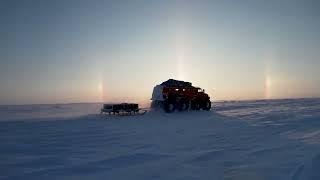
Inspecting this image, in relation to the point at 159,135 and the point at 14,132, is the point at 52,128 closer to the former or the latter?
the point at 14,132

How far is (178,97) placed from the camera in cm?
2962

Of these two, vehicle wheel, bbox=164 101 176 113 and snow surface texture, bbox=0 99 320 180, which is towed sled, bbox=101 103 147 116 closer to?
vehicle wheel, bbox=164 101 176 113

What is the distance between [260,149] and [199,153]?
220 cm

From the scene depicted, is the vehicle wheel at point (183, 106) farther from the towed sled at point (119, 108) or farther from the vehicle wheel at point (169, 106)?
the towed sled at point (119, 108)

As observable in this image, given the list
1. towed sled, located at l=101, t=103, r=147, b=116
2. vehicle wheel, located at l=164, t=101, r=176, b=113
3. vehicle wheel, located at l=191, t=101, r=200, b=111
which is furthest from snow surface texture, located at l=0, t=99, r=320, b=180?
vehicle wheel, located at l=191, t=101, r=200, b=111

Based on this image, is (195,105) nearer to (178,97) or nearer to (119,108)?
(178,97)

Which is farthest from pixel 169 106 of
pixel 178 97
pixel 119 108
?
pixel 119 108

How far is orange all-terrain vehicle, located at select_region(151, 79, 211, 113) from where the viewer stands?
29109 millimetres

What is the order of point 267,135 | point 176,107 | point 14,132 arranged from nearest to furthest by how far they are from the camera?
point 267,135, point 14,132, point 176,107

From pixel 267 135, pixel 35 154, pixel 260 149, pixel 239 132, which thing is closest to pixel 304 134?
pixel 267 135

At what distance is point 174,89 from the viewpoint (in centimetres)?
2964

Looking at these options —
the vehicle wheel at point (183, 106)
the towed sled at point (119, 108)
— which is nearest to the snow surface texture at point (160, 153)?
the towed sled at point (119, 108)

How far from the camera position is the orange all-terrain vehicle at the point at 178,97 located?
29.1 meters

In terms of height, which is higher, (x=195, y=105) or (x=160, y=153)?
(x=195, y=105)
